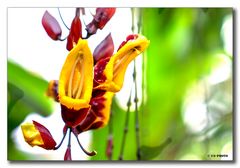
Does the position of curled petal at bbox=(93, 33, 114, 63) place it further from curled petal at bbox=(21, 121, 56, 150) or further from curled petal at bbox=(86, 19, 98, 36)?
curled petal at bbox=(21, 121, 56, 150)

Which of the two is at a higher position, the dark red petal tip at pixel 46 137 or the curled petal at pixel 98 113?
the curled petal at pixel 98 113

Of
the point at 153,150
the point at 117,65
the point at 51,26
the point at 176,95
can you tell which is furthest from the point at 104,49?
the point at 153,150

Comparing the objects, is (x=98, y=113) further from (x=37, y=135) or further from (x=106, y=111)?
(x=37, y=135)

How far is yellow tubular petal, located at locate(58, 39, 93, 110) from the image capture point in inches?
71.7

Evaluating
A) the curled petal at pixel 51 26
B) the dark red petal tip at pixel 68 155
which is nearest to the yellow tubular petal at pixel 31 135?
the dark red petal tip at pixel 68 155

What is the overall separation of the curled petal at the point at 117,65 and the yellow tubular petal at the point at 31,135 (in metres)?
0.30

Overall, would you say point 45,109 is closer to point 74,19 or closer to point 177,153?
point 74,19

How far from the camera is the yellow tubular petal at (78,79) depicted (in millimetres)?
1822

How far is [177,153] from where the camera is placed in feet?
6.08

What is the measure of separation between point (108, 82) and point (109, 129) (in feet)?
0.63

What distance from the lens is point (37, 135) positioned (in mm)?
1861

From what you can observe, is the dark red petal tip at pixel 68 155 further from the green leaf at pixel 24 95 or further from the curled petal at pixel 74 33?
the curled petal at pixel 74 33
